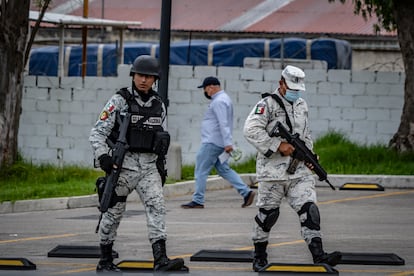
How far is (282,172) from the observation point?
1132 centimetres

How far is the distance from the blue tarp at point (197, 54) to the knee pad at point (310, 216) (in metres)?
18.6

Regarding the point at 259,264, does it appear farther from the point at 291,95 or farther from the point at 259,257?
the point at 291,95

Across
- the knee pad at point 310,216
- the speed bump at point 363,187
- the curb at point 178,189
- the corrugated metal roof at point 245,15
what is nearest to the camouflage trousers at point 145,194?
the knee pad at point 310,216

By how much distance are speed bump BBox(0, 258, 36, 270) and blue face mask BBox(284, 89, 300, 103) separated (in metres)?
2.71

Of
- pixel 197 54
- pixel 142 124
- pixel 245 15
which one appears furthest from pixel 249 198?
pixel 245 15

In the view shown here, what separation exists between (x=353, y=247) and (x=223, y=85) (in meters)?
10.6

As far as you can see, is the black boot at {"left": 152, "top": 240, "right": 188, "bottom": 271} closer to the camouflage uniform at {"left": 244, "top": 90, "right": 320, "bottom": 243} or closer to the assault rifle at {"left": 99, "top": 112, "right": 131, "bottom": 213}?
the assault rifle at {"left": 99, "top": 112, "right": 131, "bottom": 213}

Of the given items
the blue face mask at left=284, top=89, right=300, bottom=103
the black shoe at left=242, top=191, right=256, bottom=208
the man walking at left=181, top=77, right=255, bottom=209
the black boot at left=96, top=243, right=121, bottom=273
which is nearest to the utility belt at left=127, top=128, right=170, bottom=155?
the black boot at left=96, top=243, right=121, bottom=273

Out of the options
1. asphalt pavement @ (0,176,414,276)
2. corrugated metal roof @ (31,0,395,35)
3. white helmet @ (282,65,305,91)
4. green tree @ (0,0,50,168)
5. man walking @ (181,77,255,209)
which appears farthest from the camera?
corrugated metal roof @ (31,0,395,35)

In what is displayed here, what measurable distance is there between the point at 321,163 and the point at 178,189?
314 cm

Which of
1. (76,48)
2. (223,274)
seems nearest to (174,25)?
(76,48)

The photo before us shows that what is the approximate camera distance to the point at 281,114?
37.8 ft

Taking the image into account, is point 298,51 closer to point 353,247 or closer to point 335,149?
point 335,149

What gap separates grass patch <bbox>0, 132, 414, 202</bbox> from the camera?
20766mm
